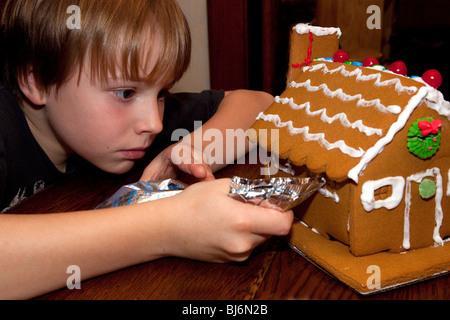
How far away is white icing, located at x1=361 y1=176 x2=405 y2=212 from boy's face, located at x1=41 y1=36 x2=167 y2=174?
0.41 meters

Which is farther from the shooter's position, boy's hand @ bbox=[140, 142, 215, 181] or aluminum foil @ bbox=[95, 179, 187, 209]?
boy's hand @ bbox=[140, 142, 215, 181]

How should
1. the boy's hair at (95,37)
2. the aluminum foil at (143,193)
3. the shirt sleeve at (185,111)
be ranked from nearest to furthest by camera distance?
the aluminum foil at (143,193) < the boy's hair at (95,37) < the shirt sleeve at (185,111)

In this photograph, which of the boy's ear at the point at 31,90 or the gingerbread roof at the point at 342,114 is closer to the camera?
the gingerbread roof at the point at 342,114

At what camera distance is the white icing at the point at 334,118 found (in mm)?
559

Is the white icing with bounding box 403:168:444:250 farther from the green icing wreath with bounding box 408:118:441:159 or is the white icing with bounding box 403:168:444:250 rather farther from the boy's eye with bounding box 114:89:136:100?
the boy's eye with bounding box 114:89:136:100

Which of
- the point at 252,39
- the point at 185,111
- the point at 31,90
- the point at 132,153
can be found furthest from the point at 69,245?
the point at 252,39

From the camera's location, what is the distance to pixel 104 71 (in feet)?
2.46

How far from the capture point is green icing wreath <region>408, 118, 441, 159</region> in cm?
55

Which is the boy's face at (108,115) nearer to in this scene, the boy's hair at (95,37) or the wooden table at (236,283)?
the boy's hair at (95,37)

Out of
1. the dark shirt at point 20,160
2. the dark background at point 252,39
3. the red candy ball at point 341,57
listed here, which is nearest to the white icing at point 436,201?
the red candy ball at point 341,57

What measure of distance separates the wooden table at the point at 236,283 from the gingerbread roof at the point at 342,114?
14 centimetres

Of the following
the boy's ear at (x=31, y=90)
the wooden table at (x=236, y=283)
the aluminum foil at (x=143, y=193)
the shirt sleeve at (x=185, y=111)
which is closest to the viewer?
the wooden table at (x=236, y=283)

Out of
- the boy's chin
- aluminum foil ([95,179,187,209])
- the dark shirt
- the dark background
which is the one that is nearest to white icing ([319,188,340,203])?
aluminum foil ([95,179,187,209])

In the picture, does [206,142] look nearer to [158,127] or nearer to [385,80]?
[158,127]
